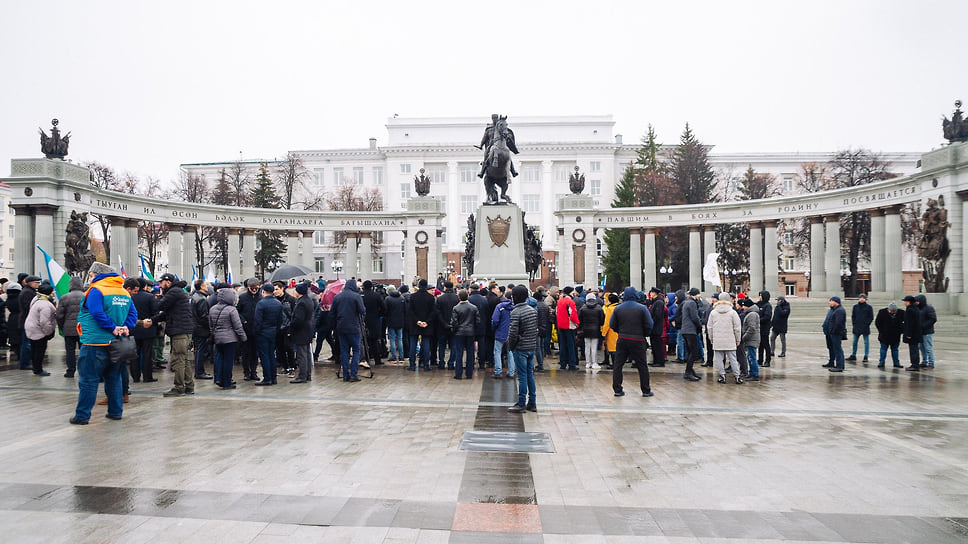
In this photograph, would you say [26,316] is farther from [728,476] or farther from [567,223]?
[567,223]

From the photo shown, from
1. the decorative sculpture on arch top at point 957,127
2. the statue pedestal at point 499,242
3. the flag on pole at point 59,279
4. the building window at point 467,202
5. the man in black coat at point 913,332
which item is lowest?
the man in black coat at point 913,332

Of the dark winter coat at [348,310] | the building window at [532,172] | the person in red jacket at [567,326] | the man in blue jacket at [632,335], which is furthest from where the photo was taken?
the building window at [532,172]

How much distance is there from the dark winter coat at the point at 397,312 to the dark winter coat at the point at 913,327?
12.4m

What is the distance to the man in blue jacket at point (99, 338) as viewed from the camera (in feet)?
27.1

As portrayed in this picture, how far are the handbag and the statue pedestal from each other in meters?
16.1

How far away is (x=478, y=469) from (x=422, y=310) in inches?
301

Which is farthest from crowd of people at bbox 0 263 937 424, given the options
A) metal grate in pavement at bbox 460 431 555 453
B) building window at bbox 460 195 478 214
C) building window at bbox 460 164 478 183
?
building window at bbox 460 164 478 183

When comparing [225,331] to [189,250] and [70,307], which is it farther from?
[189,250]

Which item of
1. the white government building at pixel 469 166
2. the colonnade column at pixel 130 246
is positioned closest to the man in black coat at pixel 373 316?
the colonnade column at pixel 130 246

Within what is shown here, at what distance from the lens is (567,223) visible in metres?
43.2

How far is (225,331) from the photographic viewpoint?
11.2m

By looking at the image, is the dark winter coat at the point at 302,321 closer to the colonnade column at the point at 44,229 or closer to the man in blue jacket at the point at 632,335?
the man in blue jacket at the point at 632,335

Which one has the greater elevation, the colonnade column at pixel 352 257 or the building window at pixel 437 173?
the building window at pixel 437 173

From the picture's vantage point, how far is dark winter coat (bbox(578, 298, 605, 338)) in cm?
1383
